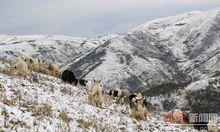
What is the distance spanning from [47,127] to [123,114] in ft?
34.1

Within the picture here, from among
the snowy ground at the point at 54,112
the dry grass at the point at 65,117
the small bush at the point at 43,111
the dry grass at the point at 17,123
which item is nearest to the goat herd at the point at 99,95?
the snowy ground at the point at 54,112

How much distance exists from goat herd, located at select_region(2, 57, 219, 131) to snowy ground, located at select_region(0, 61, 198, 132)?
531mm

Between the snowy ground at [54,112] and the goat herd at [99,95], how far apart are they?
53 cm

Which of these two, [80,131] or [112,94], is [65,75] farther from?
[80,131]

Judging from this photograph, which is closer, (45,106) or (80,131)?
(80,131)

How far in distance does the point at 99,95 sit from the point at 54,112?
7.32 metres

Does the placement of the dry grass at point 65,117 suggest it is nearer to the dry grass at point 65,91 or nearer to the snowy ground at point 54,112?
the snowy ground at point 54,112

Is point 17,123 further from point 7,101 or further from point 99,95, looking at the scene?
point 99,95

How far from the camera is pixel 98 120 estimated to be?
2109 centimetres

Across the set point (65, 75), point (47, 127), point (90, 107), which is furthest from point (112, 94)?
point (47, 127)

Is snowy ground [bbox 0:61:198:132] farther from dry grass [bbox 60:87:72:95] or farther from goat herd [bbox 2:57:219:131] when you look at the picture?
goat herd [bbox 2:57:219:131]

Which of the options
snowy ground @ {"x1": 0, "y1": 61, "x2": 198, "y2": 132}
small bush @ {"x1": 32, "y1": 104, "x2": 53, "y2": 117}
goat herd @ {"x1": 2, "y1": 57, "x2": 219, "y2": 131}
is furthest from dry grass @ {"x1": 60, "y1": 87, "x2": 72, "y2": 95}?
small bush @ {"x1": 32, "y1": 104, "x2": 53, "y2": 117}

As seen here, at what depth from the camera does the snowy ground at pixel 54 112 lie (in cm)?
1594

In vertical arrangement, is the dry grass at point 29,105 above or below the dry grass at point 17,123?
above
